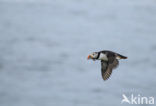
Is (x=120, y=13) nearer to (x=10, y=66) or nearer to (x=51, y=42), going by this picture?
(x=51, y=42)

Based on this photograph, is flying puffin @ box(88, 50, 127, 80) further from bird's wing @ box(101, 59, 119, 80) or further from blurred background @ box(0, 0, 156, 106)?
blurred background @ box(0, 0, 156, 106)

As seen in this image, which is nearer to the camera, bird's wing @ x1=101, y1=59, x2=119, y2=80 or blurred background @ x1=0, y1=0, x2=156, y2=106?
bird's wing @ x1=101, y1=59, x2=119, y2=80

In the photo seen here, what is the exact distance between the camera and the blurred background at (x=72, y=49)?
22.9 meters

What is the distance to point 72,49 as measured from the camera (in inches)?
1162

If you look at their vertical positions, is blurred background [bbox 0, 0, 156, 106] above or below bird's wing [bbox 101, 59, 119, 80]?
above

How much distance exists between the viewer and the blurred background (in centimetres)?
2286

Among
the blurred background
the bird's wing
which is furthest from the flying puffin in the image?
the blurred background

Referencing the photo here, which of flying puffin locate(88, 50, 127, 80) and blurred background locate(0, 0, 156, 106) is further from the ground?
blurred background locate(0, 0, 156, 106)

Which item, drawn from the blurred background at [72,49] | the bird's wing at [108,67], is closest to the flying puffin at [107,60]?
the bird's wing at [108,67]

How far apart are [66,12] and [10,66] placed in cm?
1002

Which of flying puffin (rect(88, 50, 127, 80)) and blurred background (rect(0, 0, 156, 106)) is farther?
blurred background (rect(0, 0, 156, 106))

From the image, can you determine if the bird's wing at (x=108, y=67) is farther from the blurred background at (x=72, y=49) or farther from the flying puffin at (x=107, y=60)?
the blurred background at (x=72, y=49)

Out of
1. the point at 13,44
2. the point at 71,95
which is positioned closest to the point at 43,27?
the point at 13,44

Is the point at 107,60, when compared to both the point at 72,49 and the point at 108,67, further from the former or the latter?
the point at 72,49
